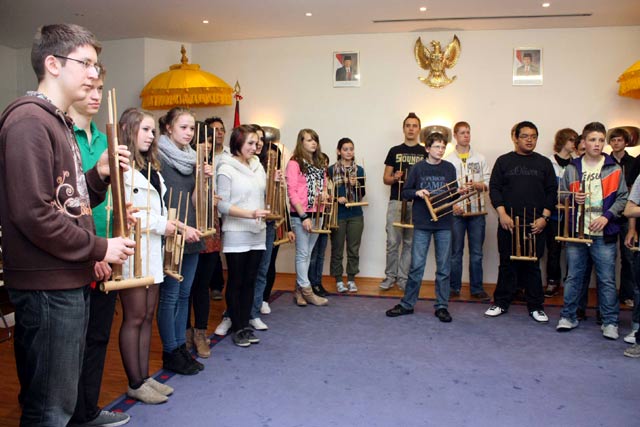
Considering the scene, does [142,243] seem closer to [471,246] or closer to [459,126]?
[471,246]

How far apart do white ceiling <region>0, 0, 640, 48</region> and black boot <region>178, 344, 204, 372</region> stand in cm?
339

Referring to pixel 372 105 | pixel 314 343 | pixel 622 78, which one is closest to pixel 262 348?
pixel 314 343

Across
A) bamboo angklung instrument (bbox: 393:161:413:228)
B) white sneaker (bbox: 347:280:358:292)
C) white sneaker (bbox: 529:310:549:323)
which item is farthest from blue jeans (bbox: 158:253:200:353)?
white sneaker (bbox: 529:310:549:323)

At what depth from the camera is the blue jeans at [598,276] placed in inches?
168

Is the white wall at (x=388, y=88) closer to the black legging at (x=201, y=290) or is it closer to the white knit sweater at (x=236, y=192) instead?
the white knit sweater at (x=236, y=192)

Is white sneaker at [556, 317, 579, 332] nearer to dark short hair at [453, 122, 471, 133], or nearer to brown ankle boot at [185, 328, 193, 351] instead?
dark short hair at [453, 122, 471, 133]

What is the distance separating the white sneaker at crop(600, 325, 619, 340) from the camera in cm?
425

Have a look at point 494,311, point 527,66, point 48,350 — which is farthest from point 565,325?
point 48,350

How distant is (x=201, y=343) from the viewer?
377 cm

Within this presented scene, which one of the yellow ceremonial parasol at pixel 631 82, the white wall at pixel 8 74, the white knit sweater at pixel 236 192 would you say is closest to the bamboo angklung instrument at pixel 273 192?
the white knit sweater at pixel 236 192

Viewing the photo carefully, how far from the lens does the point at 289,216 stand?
16.5 ft

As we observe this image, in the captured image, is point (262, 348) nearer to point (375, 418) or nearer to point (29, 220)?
point (375, 418)

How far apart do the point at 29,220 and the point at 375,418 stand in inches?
78.0

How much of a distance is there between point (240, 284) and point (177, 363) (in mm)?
715
